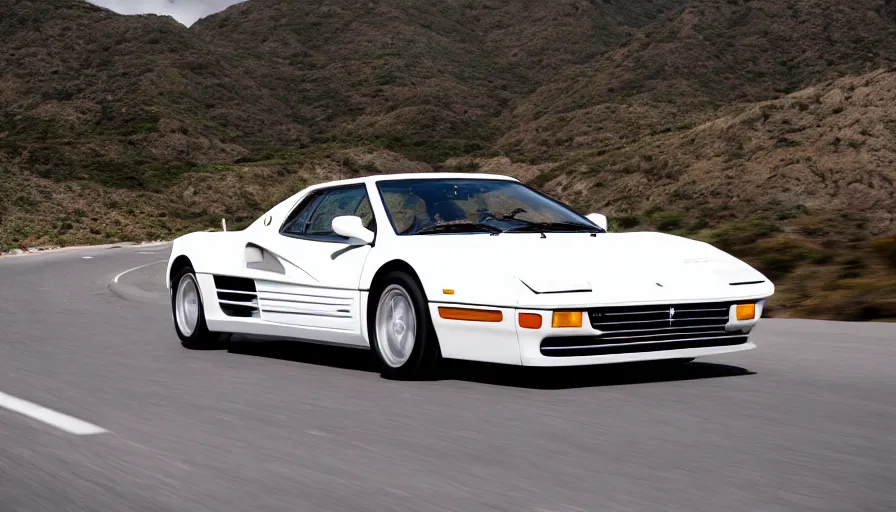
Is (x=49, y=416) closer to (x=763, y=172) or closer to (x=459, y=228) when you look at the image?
(x=459, y=228)

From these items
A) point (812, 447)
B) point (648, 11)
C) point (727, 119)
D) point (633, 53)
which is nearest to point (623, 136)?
point (633, 53)

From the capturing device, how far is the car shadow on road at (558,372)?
7707 millimetres

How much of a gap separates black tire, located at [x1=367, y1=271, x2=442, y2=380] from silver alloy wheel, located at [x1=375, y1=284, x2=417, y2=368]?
0.8 inches

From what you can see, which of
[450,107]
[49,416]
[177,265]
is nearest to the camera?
[49,416]

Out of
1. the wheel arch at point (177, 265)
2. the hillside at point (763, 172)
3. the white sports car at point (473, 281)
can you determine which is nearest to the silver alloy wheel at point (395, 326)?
the white sports car at point (473, 281)

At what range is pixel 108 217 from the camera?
68.5m

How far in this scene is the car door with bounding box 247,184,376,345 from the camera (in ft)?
27.6

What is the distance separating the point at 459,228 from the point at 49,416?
2855 mm

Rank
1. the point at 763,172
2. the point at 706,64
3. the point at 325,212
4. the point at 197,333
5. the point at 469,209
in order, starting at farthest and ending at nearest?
1. the point at 706,64
2. the point at 763,172
3. the point at 197,333
4. the point at 325,212
5. the point at 469,209

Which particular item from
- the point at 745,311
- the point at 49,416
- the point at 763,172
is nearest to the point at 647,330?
the point at 745,311

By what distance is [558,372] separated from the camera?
8.18 m

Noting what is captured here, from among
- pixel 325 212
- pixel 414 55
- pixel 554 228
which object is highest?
pixel 414 55

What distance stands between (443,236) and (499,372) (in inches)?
39.3

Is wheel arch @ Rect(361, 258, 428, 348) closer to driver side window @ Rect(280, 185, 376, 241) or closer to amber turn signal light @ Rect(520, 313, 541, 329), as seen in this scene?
driver side window @ Rect(280, 185, 376, 241)
